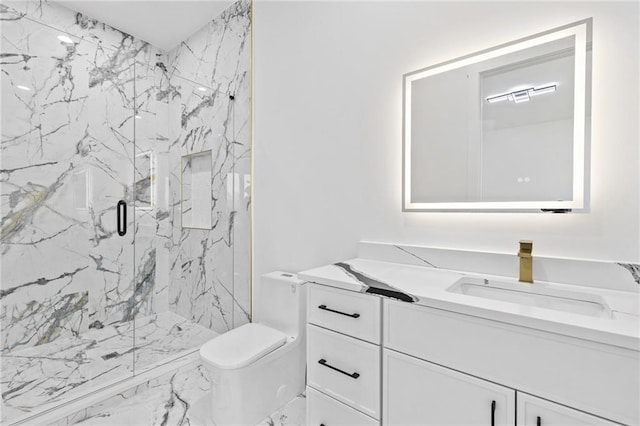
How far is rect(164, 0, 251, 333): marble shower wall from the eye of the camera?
7.61ft

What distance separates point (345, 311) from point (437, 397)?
0.40 metres

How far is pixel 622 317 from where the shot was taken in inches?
31.1

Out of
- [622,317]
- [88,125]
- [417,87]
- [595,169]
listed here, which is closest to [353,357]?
[622,317]

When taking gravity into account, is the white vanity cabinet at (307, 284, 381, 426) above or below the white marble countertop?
below

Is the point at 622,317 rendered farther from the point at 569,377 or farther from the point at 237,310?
the point at 237,310

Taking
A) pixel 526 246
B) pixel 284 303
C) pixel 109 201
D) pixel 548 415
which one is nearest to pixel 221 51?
pixel 109 201

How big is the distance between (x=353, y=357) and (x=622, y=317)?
0.80m

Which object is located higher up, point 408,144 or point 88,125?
point 88,125

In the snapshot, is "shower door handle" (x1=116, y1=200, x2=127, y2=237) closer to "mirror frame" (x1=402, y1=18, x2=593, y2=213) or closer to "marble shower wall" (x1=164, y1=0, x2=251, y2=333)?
"marble shower wall" (x1=164, y1=0, x2=251, y2=333)

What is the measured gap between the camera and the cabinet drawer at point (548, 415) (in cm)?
73

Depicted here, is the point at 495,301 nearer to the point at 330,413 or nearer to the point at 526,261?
the point at 526,261

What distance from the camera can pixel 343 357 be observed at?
1.17 metres

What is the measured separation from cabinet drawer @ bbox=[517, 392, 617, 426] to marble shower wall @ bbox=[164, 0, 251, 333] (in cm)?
186

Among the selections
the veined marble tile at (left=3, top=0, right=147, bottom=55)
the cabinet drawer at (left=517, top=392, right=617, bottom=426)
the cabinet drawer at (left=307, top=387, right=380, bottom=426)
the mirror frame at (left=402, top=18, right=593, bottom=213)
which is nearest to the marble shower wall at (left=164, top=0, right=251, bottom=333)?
the veined marble tile at (left=3, top=0, right=147, bottom=55)
